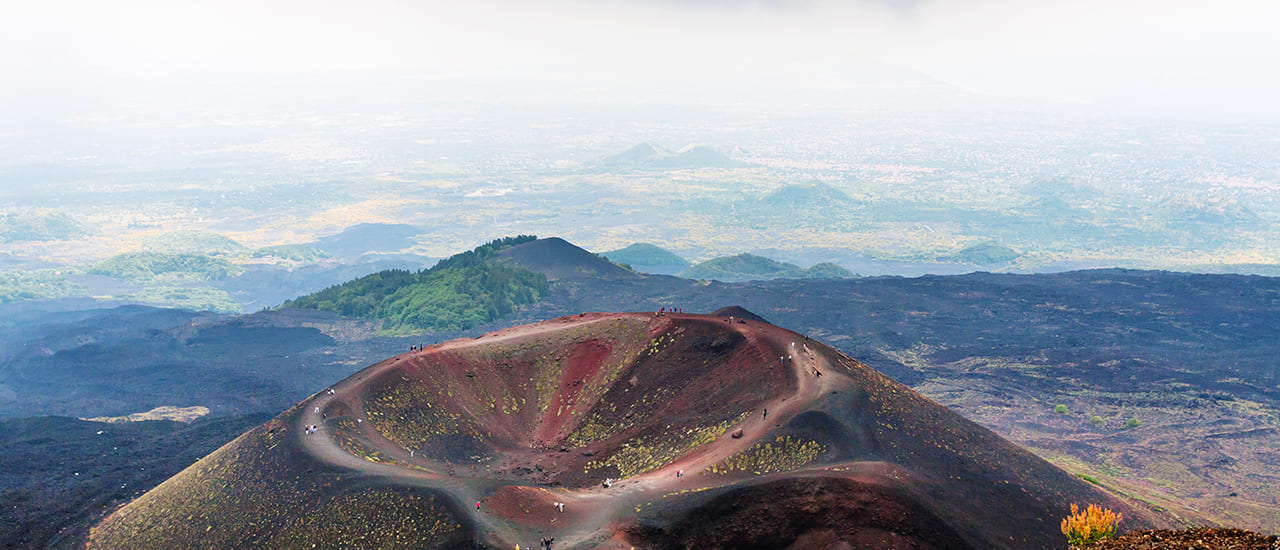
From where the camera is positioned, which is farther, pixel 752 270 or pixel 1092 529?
pixel 752 270

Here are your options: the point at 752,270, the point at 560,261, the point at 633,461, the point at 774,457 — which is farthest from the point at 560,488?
the point at 752,270

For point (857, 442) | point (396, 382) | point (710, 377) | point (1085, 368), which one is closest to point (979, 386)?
point (1085, 368)

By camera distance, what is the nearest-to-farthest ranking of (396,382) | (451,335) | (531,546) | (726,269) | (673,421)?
(531,546) < (673,421) < (396,382) < (451,335) < (726,269)

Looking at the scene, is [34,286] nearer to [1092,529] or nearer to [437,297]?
[437,297]

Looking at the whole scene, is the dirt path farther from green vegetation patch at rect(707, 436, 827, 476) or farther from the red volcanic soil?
green vegetation patch at rect(707, 436, 827, 476)

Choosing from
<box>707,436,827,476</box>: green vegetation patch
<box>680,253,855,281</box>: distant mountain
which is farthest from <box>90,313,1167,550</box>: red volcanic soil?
<box>680,253,855,281</box>: distant mountain

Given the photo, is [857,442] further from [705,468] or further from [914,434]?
[705,468]
